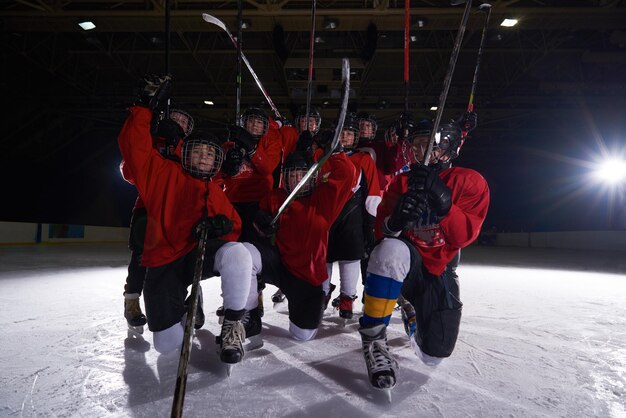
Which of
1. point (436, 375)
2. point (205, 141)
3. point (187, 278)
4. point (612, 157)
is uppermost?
point (612, 157)

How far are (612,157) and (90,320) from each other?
11.6 metres

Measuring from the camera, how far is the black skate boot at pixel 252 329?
5.44 ft

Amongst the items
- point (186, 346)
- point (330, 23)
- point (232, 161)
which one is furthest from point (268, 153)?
point (330, 23)

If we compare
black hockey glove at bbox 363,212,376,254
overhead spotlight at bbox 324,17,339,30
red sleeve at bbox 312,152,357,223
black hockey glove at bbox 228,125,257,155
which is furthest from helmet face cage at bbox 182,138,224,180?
overhead spotlight at bbox 324,17,339,30

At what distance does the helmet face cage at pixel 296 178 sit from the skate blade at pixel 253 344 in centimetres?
69

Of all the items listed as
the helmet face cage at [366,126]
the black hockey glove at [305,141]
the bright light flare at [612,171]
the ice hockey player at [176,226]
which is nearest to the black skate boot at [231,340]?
the ice hockey player at [176,226]

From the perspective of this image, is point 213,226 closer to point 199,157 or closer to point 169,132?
point 199,157

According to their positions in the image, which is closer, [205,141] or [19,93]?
[205,141]

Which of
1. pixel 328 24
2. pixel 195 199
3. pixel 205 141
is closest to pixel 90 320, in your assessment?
pixel 195 199

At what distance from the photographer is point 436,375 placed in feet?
4.54

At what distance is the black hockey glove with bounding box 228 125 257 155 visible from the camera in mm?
2084

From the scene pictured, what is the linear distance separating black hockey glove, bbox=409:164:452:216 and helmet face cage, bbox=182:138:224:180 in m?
0.84

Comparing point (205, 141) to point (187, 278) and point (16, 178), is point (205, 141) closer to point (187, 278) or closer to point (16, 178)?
point (187, 278)

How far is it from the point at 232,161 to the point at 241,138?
6.7 inches
